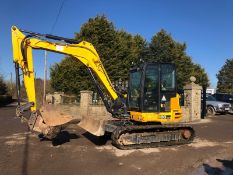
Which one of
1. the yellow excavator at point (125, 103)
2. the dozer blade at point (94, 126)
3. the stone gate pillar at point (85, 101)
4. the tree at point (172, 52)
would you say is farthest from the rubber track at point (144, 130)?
the tree at point (172, 52)

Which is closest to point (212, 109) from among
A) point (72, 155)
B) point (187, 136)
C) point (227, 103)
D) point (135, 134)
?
point (227, 103)

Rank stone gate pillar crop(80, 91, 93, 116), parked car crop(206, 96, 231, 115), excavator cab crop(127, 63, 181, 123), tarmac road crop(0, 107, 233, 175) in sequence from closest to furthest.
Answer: tarmac road crop(0, 107, 233, 175) → excavator cab crop(127, 63, 181, 123) → stone gate pillar crop(80, 91, 93, 116) → parked car crop(206, 96, 231, 115)

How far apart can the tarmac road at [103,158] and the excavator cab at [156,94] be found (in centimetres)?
124

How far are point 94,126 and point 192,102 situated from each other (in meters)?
10.4

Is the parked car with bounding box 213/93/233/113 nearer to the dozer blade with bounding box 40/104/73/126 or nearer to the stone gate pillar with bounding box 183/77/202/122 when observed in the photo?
the stone gate pillar with bounding box 183/77/202/122

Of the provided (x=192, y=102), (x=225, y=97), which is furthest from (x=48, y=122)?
(x=225, y=97)

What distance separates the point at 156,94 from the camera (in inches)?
443

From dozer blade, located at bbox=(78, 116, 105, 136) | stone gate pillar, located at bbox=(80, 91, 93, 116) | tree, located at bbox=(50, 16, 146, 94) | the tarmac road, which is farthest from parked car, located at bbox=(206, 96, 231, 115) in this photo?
dozer blade, located at bbox=(78, 116, 105, 136)

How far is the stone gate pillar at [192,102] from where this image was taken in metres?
19.8

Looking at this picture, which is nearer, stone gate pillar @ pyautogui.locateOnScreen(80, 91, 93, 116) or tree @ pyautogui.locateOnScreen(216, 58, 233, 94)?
stone gate pillar @ pyautogui.locateOnScreen(80, 91, 93, 116)

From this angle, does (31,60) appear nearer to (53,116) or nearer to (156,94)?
(53,116)

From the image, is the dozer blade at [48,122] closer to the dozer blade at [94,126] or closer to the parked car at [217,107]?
the dozer blade at [94,126]

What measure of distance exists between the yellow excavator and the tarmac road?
59 centimetres

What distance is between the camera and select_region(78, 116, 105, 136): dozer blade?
10.8 metres
